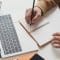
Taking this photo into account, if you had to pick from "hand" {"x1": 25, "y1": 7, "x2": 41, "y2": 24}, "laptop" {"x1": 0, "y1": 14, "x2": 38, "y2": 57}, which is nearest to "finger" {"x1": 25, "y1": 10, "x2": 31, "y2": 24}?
"hand" {"x1": 25, "y1": 7, "x2": 41, "y2": 24}

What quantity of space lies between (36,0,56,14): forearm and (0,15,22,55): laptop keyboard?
24cm

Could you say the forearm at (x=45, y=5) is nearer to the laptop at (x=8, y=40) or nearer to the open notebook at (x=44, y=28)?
the open notebook at (x=44, y=28)

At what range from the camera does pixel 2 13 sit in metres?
1.30

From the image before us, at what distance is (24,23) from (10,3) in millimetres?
244

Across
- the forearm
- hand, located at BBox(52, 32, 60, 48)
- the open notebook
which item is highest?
the forearm

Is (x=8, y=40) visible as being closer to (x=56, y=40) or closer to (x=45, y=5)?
(x=56, y=40)

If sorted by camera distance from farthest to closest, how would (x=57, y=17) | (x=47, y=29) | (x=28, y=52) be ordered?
1. (x=57, y=17)
2. (x=47, y=29)
3. (x=28, y=52)

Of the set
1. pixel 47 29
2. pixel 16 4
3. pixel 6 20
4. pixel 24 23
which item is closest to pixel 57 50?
pixel 47 29

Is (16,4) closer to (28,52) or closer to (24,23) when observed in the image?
(24,23)

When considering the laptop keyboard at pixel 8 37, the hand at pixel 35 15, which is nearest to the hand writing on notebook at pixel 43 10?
the hand at pixel 35 15

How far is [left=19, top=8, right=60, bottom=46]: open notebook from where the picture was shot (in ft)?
3.78

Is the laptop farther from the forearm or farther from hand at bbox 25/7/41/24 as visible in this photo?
the forearm

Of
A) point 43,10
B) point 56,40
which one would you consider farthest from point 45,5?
point 56,40

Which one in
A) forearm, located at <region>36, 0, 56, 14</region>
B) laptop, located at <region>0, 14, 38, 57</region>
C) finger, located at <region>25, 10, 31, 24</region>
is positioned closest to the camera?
laptop, located at <region>0, 14, 38, 57</region>
